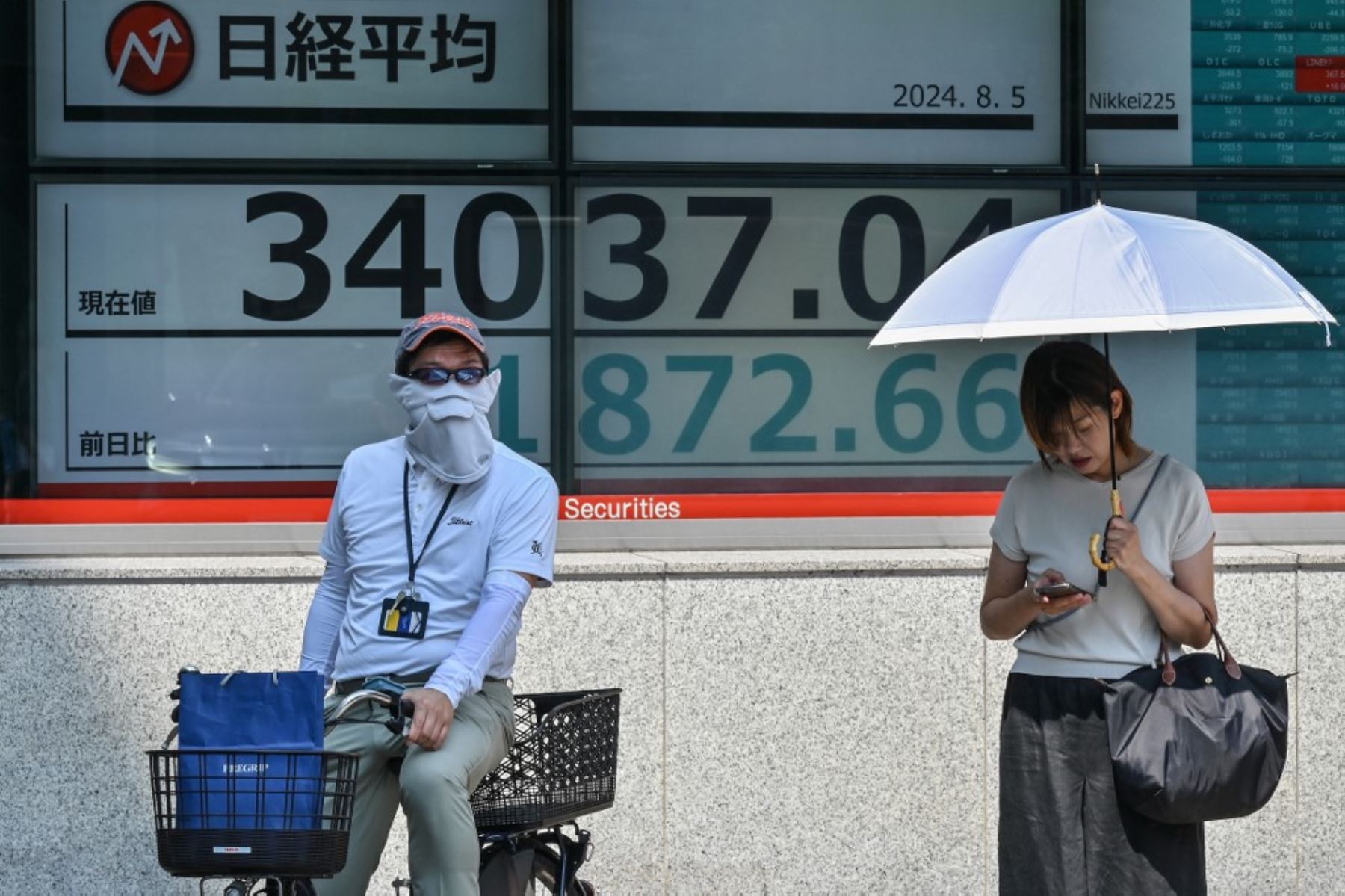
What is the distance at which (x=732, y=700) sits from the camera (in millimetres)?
6484

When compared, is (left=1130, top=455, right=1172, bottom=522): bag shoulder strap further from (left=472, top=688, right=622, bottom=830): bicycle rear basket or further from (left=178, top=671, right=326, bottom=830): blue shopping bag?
(left=178, top=671, right=326, bottom=830): blue shopping bag

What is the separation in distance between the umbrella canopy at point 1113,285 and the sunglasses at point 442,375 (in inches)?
40.1

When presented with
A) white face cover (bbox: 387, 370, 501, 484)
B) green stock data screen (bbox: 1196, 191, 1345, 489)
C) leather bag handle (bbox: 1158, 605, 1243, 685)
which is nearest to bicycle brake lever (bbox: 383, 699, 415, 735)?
white face cover (bbox: 387, 370, 501, 484)

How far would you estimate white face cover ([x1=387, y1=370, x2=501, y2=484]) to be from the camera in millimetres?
4211

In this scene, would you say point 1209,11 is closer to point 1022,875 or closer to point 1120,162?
point 1120,162

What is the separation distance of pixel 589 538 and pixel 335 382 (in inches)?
42.9

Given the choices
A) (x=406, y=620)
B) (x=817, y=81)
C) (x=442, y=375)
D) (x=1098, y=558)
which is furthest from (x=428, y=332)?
(x=817, y=81)

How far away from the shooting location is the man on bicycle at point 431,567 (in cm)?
413

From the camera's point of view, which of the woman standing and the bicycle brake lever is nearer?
the bicycle brake lever

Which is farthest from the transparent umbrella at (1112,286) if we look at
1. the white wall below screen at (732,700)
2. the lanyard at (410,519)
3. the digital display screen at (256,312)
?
the digital display screen at (256,312)

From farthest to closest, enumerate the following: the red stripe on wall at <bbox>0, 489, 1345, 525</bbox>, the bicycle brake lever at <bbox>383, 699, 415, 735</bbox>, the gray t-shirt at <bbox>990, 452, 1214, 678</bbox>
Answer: the red stripe on wall at <bbox>0, 489, 1345, 525</bbox>, the gray t-shirt at <bbox>990, 452, 1214, 678</bbox>, the bicycle brake lever at <bbox>383, 699, 415, 735</bbox>

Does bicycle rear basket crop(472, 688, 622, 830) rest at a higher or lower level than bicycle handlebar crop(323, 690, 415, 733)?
lower

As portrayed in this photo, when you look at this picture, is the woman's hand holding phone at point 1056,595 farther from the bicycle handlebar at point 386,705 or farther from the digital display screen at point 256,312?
the digital display screen at point 256,312

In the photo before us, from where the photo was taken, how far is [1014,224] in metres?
6.91
